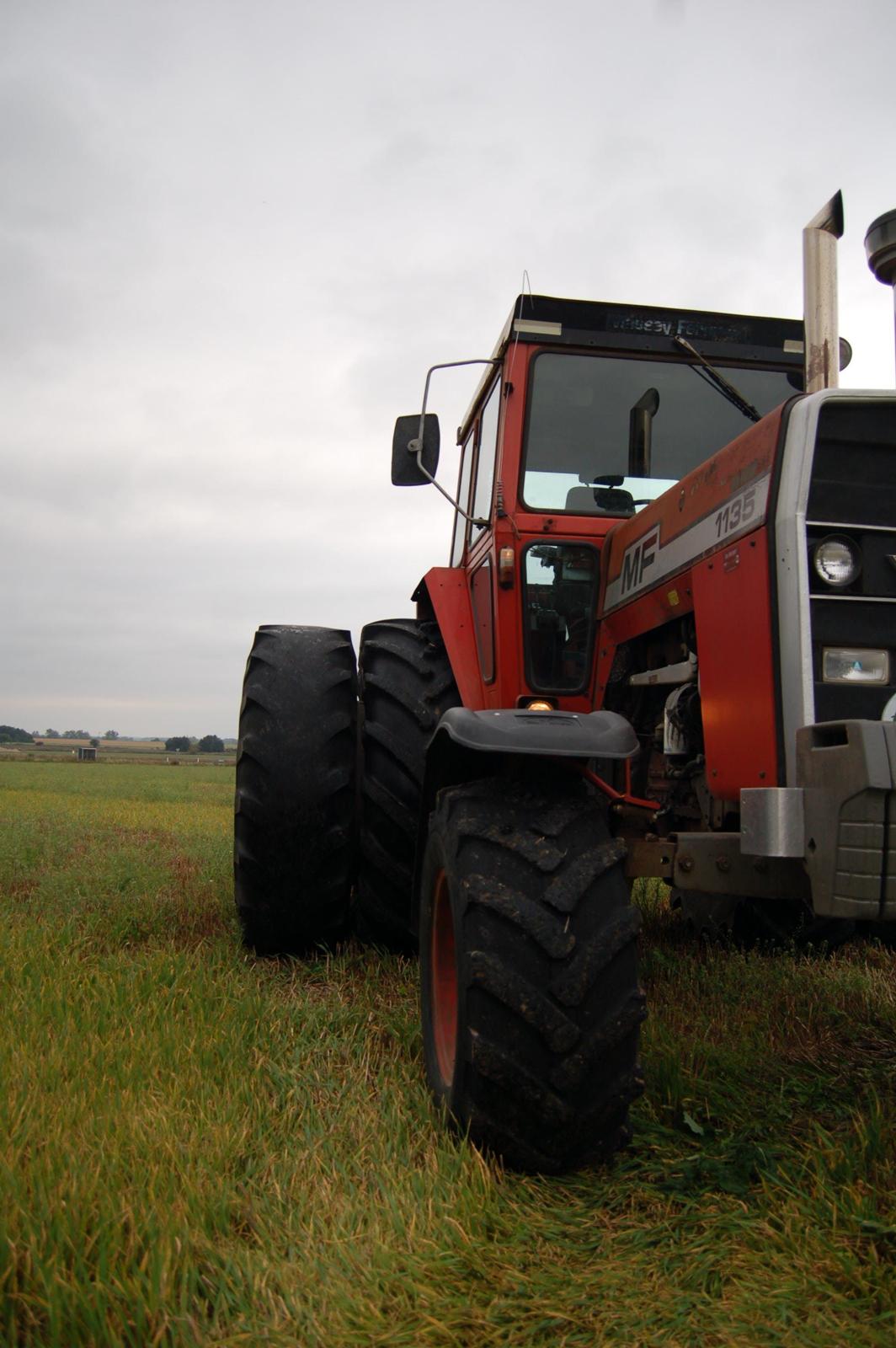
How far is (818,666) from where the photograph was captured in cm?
246

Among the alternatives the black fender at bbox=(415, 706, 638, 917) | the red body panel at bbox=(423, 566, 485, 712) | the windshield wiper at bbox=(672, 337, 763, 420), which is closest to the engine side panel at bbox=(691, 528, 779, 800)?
the black fender at bbox=(415, 706, 638, 917)

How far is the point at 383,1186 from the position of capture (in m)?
2.16

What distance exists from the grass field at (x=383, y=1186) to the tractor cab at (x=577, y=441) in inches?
50.5

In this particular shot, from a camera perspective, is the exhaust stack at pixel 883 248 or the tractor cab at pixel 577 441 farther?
the tractor cab at pixel 577 441

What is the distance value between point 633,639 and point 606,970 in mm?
1556

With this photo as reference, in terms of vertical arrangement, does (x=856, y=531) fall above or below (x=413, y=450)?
below

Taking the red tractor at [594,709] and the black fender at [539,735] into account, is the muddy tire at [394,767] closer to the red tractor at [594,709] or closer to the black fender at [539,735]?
the red tractor at [594,709]

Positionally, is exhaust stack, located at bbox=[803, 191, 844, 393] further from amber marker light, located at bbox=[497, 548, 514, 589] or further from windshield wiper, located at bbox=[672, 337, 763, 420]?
amber marker light, located at bbox=[497, 548, 514, 589]

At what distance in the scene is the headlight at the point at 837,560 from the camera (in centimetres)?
249

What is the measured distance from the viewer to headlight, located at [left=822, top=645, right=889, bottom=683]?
2.46 m

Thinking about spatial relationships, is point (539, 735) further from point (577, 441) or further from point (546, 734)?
point (577, 441)

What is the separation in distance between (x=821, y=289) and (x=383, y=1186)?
2.59m

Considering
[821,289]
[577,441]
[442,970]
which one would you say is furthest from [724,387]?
[442,970]

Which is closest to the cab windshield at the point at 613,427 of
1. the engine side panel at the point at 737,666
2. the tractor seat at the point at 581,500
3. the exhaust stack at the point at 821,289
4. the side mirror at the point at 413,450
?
the tractor seat at the point at 581,500
